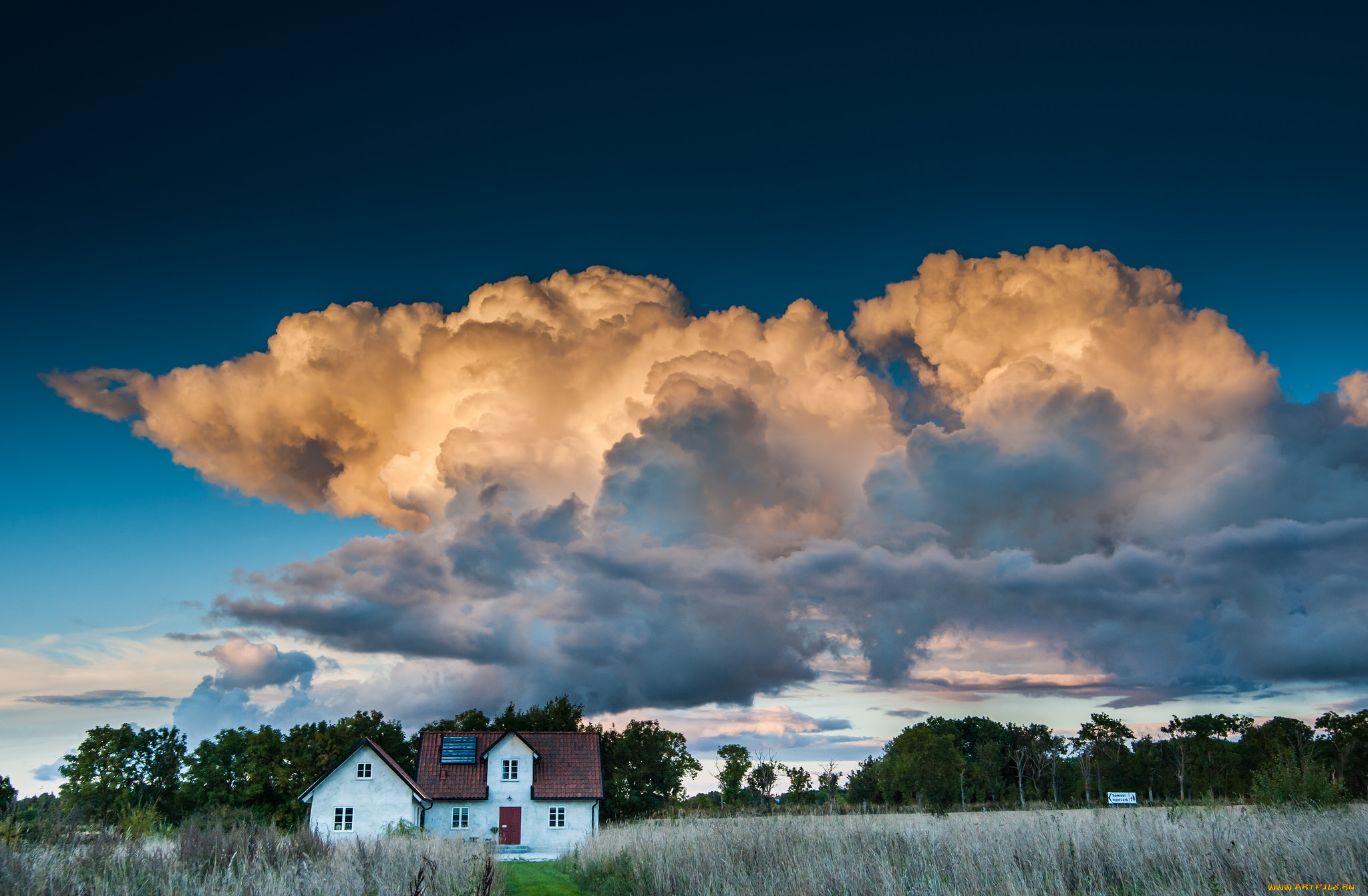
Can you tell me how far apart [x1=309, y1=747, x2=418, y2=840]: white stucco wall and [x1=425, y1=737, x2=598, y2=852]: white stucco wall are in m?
2.43

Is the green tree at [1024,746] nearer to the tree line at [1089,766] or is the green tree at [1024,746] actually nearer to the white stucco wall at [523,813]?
the tree line at [1089,766]

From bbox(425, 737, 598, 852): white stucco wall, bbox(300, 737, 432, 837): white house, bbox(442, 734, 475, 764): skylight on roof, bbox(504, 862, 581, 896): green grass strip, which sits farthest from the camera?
bbox(442, 734, 475, 764): skylight on roof

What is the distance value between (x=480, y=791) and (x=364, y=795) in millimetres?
6550

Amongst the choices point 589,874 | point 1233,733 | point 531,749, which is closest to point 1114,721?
point 1233,733

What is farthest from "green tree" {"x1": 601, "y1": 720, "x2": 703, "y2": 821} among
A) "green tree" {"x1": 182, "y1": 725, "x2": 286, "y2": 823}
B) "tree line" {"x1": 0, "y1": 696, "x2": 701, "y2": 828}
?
"green tree" {"x1": 182, "y1": 725, "x2": 286, "y2": 823}

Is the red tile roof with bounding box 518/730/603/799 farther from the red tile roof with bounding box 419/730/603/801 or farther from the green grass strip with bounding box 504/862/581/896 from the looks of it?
the green grass strip with bounding box 504/862/581/896

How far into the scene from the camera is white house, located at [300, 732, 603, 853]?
45188 millimetres

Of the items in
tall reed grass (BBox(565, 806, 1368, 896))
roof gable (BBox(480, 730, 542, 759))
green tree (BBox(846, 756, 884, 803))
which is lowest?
green tree (BBox(846, 756, 884, 803))

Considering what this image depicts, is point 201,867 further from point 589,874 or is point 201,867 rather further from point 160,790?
point 160,790

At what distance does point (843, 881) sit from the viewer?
42.7ft

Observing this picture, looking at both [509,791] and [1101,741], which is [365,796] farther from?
[1101,741]

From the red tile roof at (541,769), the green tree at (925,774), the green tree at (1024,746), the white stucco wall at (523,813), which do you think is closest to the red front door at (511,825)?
the white stucco wall at (523,813)

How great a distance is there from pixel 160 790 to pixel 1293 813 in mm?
87125

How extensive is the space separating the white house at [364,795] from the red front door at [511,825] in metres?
4.88
